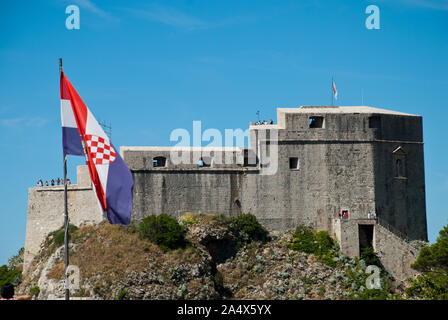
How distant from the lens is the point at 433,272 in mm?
40750

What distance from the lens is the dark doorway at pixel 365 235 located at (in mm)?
45312

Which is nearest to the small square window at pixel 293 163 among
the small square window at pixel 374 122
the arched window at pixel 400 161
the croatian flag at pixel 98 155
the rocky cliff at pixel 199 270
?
the rocky cliff at pixel 199 270

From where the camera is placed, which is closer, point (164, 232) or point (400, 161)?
point (164, 232)

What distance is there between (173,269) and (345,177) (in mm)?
12837

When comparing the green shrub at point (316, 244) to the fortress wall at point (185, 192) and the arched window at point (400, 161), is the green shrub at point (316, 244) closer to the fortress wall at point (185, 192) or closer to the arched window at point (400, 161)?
the fortress wall at point (185, 192)

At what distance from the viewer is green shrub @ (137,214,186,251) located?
43.0 metres

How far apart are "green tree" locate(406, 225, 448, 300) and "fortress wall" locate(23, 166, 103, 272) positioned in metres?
20.5

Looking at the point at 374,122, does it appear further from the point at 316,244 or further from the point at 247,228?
the point at 247,228

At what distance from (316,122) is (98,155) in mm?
29873

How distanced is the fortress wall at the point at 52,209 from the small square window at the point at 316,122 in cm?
1517

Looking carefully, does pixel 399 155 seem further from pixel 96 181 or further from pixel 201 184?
pixel 96 181

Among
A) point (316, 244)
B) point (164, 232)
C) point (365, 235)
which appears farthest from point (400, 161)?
point (164, 232)

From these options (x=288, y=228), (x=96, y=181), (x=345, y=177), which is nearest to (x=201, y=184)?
(x=288, y=228)
